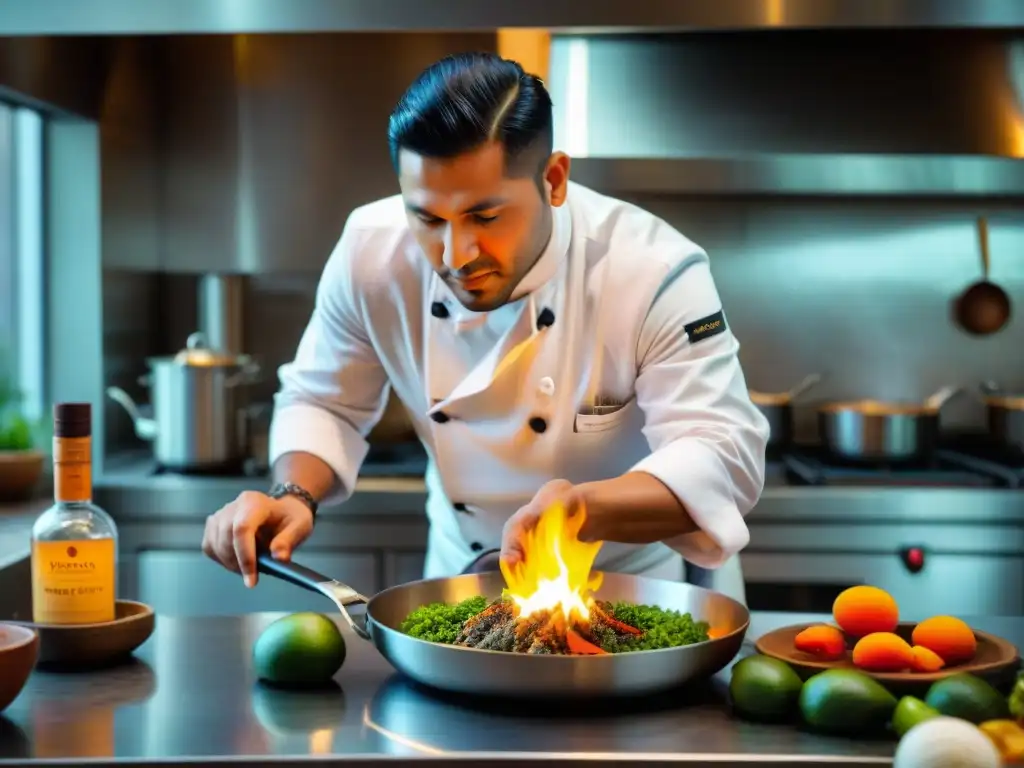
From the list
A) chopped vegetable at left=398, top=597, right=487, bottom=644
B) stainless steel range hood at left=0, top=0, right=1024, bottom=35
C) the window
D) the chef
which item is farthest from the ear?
the window

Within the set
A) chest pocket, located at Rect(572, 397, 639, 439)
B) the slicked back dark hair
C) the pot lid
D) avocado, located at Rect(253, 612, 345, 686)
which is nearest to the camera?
avocado, located at Rect(253, 612, 345, 686)

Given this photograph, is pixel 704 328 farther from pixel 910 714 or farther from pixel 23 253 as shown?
pixel 23 253

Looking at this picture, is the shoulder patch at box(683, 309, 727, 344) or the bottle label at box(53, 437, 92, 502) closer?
the bottle label at box(53, 437, 92, 502)

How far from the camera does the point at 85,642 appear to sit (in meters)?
1.52

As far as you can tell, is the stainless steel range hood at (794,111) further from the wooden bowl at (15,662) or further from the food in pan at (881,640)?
the wooden bowl at (15,662)

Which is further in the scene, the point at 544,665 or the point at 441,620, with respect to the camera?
the point at 441,620

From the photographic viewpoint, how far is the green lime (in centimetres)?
122

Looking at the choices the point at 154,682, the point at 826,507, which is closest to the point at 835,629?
the point at 154,682

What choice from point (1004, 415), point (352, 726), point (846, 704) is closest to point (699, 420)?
point (846, 704)

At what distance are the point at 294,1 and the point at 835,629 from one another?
6.13 ft

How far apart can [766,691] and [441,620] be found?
374 millimetres

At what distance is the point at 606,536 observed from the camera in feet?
5.45

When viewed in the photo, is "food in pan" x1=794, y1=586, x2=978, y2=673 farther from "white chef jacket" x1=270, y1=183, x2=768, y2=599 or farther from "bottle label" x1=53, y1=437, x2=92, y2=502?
"bottle label" x1=53, y1=437, x2=92, y2=502

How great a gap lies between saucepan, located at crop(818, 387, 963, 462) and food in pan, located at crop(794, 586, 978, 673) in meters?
1.85
